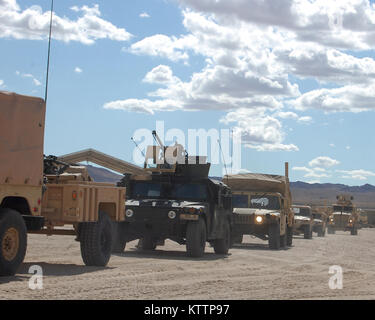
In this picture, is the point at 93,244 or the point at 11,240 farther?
the point at 93,244

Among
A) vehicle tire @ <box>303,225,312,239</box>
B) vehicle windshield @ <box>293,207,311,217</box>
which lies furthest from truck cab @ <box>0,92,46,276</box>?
vehicle windshield @ <box>293,207,311,217</box>

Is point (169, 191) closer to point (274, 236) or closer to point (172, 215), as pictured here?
point (172, 215)

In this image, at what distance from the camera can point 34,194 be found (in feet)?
39.8

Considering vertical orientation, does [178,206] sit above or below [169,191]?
below

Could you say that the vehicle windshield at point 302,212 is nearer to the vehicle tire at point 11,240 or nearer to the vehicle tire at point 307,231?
the vehicle tire at point 307,231

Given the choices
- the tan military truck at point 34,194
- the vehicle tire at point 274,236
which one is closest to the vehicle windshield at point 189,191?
the tan military truck at point 34,194

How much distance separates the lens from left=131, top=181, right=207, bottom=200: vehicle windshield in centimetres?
1903

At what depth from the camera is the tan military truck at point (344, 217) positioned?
48.3 metres

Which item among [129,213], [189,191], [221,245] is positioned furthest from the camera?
[221,245]

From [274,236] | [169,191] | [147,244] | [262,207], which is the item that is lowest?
[147,244]

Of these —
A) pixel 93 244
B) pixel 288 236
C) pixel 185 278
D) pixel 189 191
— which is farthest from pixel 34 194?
pixel 288 236

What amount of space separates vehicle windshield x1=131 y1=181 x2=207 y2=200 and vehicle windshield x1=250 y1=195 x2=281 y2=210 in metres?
6.28

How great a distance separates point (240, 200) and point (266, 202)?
847 mm
